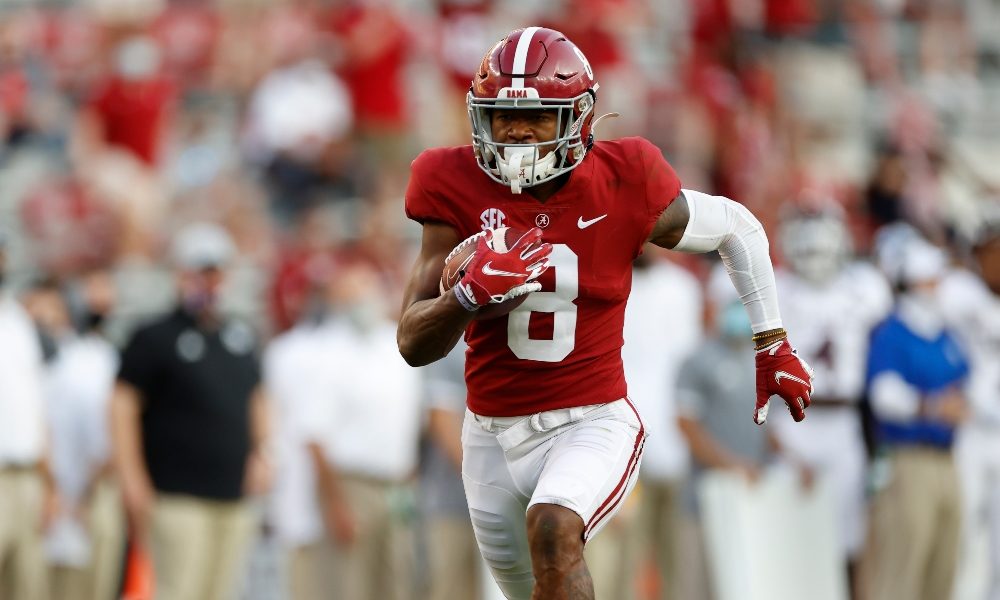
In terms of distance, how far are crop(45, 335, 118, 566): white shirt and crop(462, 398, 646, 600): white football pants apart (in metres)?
4.26

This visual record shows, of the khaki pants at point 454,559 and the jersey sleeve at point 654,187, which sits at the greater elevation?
the jersey sleeve at point 654,187

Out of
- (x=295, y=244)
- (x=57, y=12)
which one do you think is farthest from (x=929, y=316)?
(x=57, y=12)

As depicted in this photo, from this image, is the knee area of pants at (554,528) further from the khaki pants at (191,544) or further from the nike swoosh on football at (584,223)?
the khaki pants at (191,544)

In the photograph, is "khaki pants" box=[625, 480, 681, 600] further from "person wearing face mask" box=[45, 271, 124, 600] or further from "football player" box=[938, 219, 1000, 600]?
"person wearing face mask" box=[45, 271, 124, 600]

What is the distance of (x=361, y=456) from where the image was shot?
945 centimetres

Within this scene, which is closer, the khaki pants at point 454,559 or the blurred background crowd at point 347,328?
the blurred background crowd at point 347,328

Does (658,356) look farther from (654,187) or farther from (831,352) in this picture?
(654,187)

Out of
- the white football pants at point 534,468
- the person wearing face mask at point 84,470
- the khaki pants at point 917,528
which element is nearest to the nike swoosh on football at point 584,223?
the white football pants at point 534,468

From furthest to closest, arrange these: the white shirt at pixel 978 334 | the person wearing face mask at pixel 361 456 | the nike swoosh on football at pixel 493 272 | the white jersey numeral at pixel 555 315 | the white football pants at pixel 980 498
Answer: the person wearing face mask at pixel 361 456, the white shirt at pixel 978 334, the white football pants at pixel 980 498, the white jersey numeral at pixel 555 315, the nike swoosh on football at pixel 493 272

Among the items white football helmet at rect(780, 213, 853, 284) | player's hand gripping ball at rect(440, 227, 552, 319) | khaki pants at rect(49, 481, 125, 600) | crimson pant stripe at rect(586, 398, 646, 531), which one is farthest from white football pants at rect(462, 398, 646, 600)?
white football helmet at rect(780, 213, 853, 284)

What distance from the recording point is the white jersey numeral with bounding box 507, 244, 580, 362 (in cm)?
524

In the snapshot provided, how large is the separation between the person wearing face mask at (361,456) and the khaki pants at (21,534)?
1463 mm

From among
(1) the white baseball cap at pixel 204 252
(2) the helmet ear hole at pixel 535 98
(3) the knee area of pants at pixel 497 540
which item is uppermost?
(2) the helmet ear hole at pixel 535 98

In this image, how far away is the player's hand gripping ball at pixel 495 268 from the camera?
189 inches
